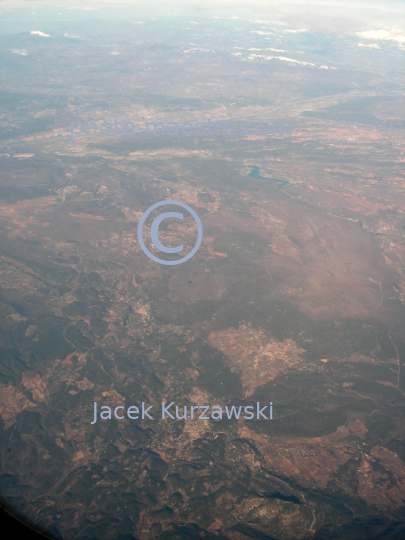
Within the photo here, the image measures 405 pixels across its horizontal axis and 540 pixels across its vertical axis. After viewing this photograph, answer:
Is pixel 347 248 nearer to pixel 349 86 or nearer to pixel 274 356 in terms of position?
pixel 274 356

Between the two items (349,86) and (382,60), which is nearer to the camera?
(349,86)

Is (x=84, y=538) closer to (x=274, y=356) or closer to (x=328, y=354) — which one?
(x=274, y=356)

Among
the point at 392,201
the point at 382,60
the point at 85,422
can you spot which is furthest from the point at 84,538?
the point at 382,60

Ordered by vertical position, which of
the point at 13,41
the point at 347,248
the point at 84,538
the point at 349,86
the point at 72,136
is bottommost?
the point at 84,538

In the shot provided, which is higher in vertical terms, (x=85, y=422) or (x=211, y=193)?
(x=211, y=193)

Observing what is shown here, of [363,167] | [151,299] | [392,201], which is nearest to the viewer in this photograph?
[151,299]

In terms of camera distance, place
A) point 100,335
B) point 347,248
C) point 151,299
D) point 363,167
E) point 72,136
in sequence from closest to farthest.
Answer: point 100,335
point 151,299
point 347,248
point 363,167
point 72,136
